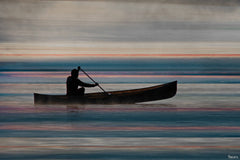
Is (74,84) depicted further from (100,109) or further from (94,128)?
(94,128)

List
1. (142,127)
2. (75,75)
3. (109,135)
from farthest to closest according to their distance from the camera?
(75,75) → (142,127) → (109,135)

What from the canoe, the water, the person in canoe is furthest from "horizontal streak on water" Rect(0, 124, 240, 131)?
the canoe

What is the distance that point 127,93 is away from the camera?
18062 millimetres

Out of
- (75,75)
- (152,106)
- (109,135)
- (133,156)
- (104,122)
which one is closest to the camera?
(133,156)

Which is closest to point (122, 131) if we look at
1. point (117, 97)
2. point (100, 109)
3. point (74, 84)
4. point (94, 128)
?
point (94, 128)

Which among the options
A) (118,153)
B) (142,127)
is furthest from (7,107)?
(118,153)

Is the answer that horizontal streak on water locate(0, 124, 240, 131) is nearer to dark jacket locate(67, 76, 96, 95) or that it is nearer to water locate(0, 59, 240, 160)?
water locate(0, 59, 240, 160)

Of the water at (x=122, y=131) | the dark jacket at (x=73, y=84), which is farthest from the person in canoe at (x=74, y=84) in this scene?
the water at (x=122, y=131)

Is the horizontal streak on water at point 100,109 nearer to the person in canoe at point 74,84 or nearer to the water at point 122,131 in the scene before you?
the water at point 122,131

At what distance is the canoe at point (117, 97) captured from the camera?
17.5m

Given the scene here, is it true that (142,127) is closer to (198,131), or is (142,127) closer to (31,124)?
(198,131)

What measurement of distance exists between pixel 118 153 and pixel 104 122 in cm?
450

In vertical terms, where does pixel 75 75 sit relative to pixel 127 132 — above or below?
above

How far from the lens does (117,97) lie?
17.8m
